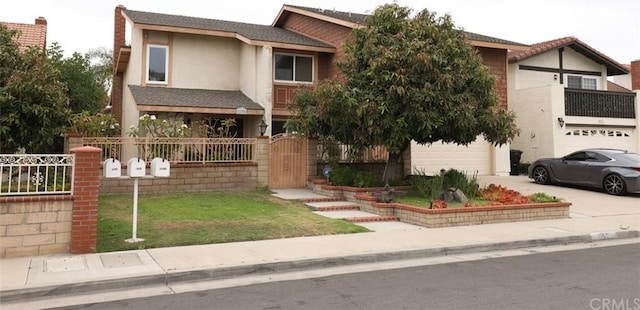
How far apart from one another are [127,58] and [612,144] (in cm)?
2255

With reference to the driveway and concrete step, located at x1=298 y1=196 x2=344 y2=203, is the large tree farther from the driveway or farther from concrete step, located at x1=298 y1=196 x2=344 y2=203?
the driveway

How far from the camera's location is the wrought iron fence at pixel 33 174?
7.20 m

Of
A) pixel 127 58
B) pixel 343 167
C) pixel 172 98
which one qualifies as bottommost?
pixel 343 167

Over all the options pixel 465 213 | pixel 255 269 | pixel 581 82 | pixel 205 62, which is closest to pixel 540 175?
pixel 465 213

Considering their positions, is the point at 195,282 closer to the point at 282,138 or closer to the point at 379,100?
the point at 379,100

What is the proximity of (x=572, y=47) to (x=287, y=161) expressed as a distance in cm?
1790

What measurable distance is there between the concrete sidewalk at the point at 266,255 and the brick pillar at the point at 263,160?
5.94 meters

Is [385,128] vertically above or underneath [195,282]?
above

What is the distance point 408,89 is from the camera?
11.9 m

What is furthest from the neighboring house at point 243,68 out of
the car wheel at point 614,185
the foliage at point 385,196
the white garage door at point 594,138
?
the foliage at point 385,196

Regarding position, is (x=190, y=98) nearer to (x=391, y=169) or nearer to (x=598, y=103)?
(x=391, y=169)

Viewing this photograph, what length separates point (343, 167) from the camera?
1503 cm

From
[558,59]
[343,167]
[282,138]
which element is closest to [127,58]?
[282,138]

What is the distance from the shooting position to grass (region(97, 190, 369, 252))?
27.7 feet
